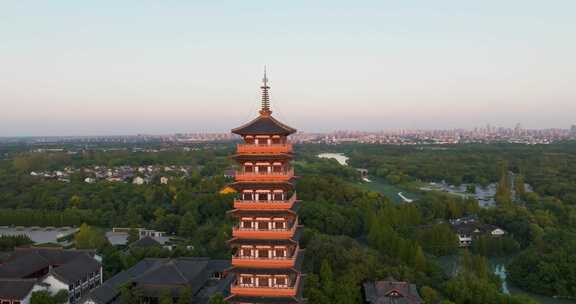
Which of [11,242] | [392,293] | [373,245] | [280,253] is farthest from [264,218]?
[11,242]

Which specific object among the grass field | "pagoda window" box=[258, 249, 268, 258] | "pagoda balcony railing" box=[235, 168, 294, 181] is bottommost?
the grass field

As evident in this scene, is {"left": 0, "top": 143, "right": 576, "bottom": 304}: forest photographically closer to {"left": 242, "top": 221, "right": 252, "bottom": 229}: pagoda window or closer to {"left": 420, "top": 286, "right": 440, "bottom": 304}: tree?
{"left": 420, "top": 286, "right": 440, "bottom": 304}: tree

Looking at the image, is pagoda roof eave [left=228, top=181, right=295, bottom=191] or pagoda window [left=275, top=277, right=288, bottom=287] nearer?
pagoda roof eave [left=228, top=181, right=295, bottom=191]

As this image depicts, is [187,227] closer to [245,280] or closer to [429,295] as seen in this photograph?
[429,295]

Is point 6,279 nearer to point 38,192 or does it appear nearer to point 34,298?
point 34,298

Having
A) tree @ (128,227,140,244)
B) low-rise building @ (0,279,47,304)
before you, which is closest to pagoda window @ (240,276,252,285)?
low-rise building @ (0,279,47,304)

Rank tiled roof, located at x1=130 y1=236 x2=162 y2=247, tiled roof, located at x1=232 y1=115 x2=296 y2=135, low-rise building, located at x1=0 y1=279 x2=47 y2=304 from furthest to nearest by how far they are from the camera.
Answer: tiled roof, located at x1=130 y1=236 x2=162 y2=247 < low-rise building, located at x1=0 y1=279 x2=47 y2=304 < tiled roof, located at x1=232 y1=115 x2=296 y2=135

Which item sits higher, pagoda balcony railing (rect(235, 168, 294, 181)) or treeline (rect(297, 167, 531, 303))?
pagoda balcony railing (rect(235, 168, 294, 181))
